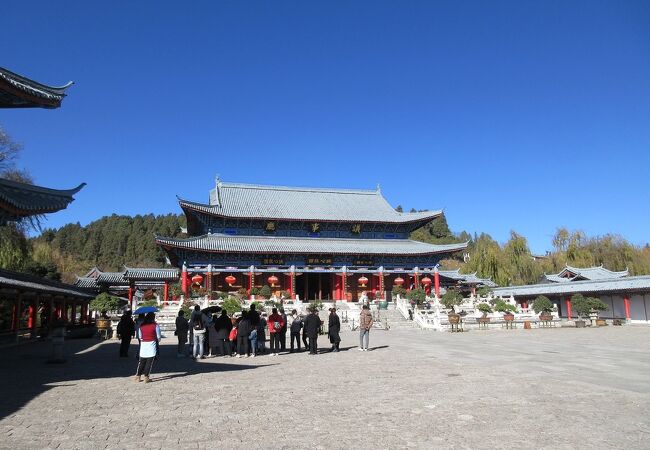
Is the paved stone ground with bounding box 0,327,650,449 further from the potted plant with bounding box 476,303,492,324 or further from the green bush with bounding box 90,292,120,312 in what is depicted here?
the potted plant with bounding box 476,303,492,324

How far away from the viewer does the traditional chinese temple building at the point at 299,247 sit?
120ft

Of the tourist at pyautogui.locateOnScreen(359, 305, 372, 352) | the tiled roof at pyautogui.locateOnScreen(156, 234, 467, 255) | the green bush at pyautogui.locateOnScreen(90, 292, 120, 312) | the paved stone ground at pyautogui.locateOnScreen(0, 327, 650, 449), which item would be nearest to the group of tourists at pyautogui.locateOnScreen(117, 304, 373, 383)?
the tourist at pyautogui.locateOnScreen(359, 305, 372, 352)

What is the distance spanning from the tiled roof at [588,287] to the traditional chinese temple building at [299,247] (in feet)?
24.3

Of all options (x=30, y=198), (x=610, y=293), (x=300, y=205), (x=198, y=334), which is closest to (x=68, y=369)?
(x=198, y=334)

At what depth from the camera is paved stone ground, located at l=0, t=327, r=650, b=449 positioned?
541 centimetres

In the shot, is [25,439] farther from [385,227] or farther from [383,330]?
[385,227]

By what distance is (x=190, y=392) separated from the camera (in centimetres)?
835

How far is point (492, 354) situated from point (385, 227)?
29528 mm

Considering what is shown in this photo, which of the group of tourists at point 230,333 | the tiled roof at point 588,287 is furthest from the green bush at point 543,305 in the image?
the group of tourists at point 230,333

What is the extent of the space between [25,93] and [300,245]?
28553 millimetres

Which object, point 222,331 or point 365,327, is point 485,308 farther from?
point 222,331

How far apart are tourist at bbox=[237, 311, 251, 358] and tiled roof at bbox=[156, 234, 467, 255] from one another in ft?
70.5

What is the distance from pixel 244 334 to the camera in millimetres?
14250

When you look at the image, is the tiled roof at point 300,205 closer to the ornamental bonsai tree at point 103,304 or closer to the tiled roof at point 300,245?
the tiled roof at point 300,245
